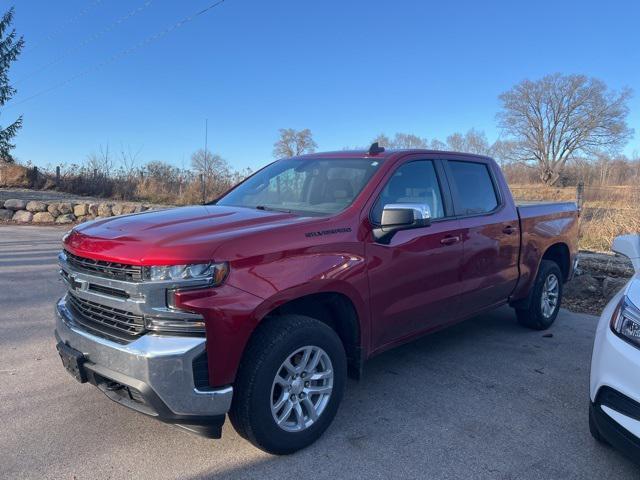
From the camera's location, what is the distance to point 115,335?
8.79 ft

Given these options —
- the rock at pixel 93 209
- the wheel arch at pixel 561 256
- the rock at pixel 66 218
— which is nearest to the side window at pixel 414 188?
the wheel arch at pixel 561 256

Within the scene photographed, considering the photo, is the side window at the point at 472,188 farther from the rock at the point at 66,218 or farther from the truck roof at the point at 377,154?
the rock at the point at 66,218

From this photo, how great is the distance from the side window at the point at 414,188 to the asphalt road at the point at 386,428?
1436 mm

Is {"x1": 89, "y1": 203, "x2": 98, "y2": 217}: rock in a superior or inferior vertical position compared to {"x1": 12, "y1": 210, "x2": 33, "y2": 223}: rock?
superior

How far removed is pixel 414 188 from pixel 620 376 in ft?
6.55

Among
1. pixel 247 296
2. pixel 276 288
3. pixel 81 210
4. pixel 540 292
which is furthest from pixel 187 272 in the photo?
pixel 81 210

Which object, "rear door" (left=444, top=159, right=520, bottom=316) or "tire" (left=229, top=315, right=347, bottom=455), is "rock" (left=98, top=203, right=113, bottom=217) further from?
"tire" (left=229, top=315, right=347, bottom=455)

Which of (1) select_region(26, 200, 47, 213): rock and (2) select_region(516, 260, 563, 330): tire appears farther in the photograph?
(1) select_region(26, 200, 47, 213): rock

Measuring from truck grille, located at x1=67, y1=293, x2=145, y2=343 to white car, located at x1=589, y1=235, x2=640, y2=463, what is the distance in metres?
2.51

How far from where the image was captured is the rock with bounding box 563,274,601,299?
6973mm

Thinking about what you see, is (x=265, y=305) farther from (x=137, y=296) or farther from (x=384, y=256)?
(x=384, y=256)

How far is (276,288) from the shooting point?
2.72 m

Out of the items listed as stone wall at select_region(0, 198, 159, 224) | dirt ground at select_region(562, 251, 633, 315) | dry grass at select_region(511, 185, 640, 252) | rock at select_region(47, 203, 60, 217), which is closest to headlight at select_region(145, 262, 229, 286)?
dirt ground at select_region(562, 251, 633, 315)

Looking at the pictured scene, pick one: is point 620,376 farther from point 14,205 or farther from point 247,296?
point 14,205
